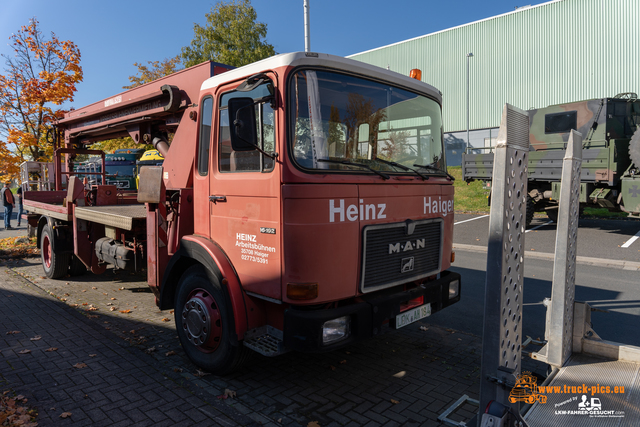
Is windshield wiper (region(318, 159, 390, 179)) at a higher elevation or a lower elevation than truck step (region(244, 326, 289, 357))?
higher

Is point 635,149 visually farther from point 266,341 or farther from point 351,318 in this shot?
point 266,341

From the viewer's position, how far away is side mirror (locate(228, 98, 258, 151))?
10.8ft

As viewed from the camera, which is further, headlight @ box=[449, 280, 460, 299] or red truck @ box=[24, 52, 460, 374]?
headlight @ box=[449, 280, 460, 299]

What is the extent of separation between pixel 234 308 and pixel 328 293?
810 millimetres

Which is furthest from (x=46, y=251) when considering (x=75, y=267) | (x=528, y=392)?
(x=528, y=392)

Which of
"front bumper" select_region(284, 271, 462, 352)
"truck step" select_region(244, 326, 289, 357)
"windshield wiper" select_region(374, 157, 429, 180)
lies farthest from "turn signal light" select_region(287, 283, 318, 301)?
"windshield wiper" select_region(374, 157, 429, 180)

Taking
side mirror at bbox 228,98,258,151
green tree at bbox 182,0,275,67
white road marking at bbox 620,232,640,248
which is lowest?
white road marking at bbox 620,232,640,248

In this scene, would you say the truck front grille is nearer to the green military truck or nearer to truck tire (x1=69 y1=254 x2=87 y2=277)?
truck tire (x1=69 y1=254 x2=87 y2=277)

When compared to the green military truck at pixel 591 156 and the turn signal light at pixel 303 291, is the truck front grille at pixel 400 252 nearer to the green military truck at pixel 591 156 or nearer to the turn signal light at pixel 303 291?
the turn signal light at pixel 303 291

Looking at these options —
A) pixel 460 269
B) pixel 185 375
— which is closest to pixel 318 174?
pixel 185 375

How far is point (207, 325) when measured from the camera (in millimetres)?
3902

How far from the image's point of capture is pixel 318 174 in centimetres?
329

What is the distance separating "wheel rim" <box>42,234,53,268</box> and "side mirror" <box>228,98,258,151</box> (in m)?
6.28

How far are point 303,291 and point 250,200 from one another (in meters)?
0.90
